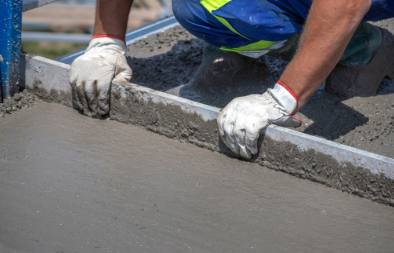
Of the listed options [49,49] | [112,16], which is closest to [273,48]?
[112,16]

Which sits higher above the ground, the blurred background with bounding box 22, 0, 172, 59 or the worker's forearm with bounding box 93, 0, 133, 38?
the worker's forearm with bounding box 93, 0, 133, 38

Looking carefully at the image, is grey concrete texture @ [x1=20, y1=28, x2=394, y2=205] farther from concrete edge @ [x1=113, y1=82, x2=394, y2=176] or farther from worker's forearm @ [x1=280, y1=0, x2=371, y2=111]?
worker's forearm @ [x1=280, y1=0, x2=371, y2=111]

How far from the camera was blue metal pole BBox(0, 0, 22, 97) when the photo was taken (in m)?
1.90

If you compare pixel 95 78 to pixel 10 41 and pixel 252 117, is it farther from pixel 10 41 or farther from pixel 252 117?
pixel 252 117

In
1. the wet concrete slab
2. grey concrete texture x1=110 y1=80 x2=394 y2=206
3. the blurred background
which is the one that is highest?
grey concrete texture x1=110 y1=80 x2=394 y2=206

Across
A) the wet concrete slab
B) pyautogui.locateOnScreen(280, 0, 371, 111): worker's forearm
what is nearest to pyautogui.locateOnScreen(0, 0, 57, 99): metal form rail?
the wet concrete slab

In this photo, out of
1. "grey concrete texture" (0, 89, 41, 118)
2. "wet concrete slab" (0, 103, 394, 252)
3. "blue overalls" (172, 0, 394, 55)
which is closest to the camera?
"wet concrete slab" (0, 103, 394, 252)

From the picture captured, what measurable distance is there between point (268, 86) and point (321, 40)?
78 centimetres

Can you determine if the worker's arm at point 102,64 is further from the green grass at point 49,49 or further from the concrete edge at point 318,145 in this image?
the green grass at point 49,49

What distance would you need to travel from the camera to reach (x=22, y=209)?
1.37 meters

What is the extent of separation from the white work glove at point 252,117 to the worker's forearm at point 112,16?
2.86 feet

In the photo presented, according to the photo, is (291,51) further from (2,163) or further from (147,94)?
(2,163)

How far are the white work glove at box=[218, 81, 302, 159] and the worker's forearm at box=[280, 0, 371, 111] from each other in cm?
6

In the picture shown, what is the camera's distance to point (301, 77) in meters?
1.54
